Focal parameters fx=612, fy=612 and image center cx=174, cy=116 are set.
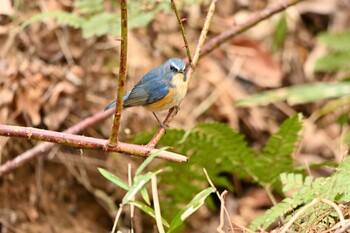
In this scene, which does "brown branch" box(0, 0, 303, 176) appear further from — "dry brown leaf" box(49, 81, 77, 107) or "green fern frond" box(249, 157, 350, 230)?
"green fern frond" box(249, 157, 350, 230)

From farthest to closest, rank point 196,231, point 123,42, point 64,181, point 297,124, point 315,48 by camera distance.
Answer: point 315,48 → point 196,231 → point 64,181 → point 297,124 → point 123,42

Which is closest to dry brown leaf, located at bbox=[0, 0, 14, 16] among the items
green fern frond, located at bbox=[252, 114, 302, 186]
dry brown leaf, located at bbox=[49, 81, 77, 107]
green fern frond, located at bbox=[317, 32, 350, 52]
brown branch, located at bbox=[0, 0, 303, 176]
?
dry brown leaf, located at bbox=[49, 81, 77, 107]

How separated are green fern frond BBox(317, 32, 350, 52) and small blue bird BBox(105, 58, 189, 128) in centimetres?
238

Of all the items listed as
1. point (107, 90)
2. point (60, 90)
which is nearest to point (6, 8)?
point (60, 90)

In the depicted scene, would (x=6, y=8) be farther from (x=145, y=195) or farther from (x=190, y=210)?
(x=190, y=210)

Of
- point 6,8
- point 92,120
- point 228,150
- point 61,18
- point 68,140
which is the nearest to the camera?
point 68,140

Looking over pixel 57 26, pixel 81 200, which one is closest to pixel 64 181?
pixel 81 200

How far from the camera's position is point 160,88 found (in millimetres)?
3688

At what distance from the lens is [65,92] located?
5.25m

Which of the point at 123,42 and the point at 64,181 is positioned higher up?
the point at 123,42

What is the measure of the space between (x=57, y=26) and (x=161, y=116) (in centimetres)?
126

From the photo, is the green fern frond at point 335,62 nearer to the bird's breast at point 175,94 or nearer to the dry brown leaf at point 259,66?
the dry brown leaf at point 259,66

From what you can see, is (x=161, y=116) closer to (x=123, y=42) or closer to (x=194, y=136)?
(x=194, y=136)

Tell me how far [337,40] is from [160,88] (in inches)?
104
